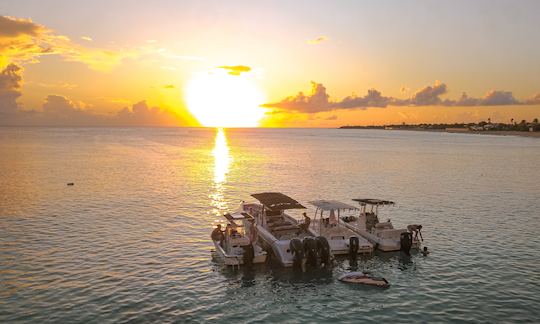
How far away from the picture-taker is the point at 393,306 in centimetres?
2378

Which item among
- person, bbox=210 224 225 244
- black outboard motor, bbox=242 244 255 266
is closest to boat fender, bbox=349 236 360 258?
black outboard motor, bbox=242 244 255 266

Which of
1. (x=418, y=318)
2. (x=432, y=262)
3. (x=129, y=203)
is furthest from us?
(x=129, y=203)

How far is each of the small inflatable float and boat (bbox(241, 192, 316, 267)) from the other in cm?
352

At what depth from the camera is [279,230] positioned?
33781 mm

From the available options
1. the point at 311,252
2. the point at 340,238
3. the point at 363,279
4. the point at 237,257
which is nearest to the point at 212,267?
the point at 237,257

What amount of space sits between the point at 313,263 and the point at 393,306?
6.83 m

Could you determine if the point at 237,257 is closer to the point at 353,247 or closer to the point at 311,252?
the point at 311,252

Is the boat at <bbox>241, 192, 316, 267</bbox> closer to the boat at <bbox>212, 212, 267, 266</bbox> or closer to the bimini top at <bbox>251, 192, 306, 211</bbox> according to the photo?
the bimini top at <bbox>251, 192, 306, 211</bbox>

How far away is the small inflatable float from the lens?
26391 millimetres

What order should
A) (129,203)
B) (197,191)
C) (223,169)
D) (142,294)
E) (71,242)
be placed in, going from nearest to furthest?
1. (142,294)
2. (71,242)
3. (129,203)
4. (197,191)
5. (223,169)

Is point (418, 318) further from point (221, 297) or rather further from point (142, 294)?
point (142, 294)

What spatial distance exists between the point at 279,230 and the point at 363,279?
901 centimetres

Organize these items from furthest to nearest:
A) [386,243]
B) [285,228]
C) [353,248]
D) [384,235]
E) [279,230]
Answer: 1. [384,235]
2. [285,228]
3. [279,230]
4. [386,243]
5. [353,248]

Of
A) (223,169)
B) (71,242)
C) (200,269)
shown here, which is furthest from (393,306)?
(223,169)
